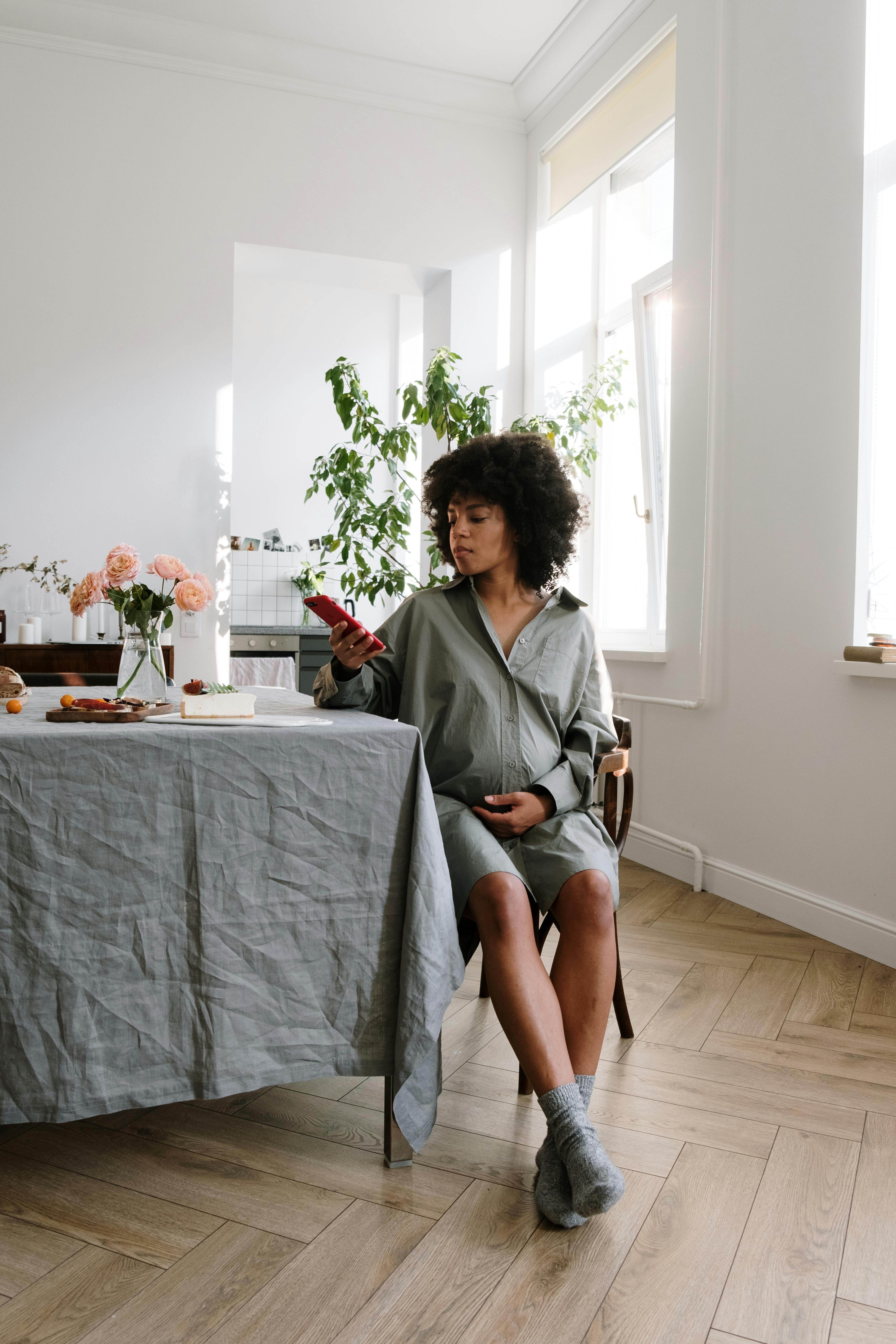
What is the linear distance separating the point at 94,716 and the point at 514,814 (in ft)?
2.46

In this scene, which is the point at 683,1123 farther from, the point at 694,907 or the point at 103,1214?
the point at 694,907

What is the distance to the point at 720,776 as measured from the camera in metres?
3.31

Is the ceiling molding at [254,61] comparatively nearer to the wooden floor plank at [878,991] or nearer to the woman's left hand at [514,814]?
the woman's left hand at [514,814]

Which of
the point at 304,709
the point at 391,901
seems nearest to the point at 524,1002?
the point at 391,901

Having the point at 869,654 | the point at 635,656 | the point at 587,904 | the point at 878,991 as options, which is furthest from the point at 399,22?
the point at 878,991

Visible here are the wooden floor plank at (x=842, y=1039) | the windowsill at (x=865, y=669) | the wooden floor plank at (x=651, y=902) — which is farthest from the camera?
the wooden floor plank at (x=651, y=902)

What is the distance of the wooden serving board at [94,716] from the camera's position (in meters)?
1.55

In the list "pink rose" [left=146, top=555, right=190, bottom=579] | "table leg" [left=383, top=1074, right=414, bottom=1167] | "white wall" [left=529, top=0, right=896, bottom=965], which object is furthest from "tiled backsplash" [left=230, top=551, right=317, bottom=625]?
"table leg" [left=383, top=1074, right=414, bottom=1167]

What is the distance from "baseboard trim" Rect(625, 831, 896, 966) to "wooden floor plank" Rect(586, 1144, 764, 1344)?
1.19 meters

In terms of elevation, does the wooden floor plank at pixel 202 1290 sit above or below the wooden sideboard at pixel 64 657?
below

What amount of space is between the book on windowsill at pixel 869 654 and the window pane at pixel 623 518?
1.46 meters

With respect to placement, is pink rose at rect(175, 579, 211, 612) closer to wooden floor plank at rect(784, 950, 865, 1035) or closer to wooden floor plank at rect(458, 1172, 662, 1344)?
wooden floor plank at rect(458, 1172, 662, 1344)

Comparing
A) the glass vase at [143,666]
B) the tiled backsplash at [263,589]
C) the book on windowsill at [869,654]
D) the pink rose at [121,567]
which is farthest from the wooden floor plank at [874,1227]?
the tiled backsplash at [263,589]

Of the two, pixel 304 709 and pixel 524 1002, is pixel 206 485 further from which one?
pixel 524 1002
